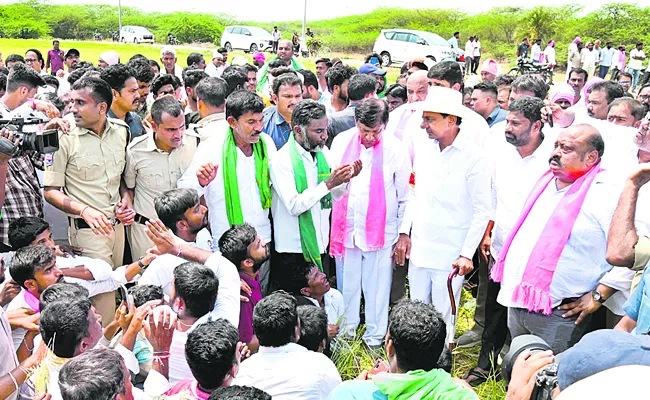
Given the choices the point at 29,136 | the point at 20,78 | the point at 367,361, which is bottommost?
the point at 367,361

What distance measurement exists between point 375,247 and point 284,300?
1.61m

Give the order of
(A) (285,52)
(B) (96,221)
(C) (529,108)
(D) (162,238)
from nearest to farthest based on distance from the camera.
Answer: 1. (D) (162,238)
2. (B) (96,221)
3. (C) (529,108)
4. (A) (285,52)

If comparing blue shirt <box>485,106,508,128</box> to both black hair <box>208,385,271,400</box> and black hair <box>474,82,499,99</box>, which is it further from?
black hair <box>208,385,271,400</box>

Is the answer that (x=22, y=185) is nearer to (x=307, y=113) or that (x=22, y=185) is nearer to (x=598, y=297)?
(x=307, y=113)

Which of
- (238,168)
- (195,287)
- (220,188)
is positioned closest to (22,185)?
(220,188)

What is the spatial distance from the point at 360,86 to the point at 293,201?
154cm

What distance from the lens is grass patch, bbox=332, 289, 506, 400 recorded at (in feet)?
12.8

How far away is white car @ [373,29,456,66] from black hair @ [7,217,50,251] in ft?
71.0

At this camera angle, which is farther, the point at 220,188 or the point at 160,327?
the point at 220,188

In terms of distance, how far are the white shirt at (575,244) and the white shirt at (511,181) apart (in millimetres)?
489

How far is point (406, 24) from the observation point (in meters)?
45.7

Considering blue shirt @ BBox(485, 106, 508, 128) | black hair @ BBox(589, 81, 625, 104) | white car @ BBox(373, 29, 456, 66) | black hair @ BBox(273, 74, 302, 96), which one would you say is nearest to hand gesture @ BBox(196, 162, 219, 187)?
black hair @ BBox(273, 74, 302, 96)

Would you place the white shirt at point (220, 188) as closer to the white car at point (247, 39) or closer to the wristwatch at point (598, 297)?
the wristwatch at point (598, 297)

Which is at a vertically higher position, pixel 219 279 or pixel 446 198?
pixel 446 198
